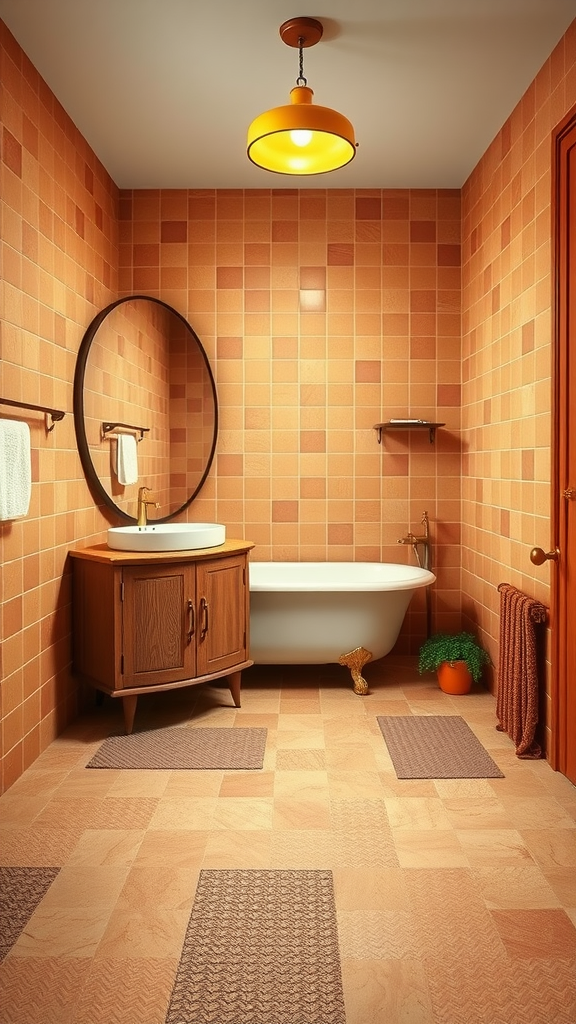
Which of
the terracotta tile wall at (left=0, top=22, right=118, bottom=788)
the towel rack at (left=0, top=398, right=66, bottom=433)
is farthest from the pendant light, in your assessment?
the towel rack at (left=0, top=398, right=66, bottom=433)

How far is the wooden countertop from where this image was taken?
122 inches

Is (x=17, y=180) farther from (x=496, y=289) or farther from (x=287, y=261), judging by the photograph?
(x=496, y=289)

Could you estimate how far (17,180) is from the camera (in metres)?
2.71

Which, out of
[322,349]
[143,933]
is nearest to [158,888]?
[143,933]

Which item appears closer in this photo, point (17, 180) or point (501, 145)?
point (17, 180)

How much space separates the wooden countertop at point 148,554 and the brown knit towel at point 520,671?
1.25 m

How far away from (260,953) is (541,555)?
155 cm

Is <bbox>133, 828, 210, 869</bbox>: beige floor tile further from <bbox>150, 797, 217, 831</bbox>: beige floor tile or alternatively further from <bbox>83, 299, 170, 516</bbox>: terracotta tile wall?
<bbox>83, 299, 170, 516</bbox>: terracotta tile wall

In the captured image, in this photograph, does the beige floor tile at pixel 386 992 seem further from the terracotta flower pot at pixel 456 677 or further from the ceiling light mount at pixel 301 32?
the ceiling light mount at pixel 301 32

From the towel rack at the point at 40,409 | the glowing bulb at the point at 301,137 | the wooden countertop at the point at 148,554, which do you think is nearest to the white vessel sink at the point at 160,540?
the wooden countertop at the point at 148,554

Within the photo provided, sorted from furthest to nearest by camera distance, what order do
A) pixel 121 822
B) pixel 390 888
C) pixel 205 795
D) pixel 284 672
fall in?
pixel 284 672, pixel 205 795, pixel 121 822, pixel 390 888

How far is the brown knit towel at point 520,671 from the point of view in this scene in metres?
2.86

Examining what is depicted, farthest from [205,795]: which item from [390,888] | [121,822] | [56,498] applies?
[56,498]

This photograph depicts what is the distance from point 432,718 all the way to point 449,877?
1.32m
